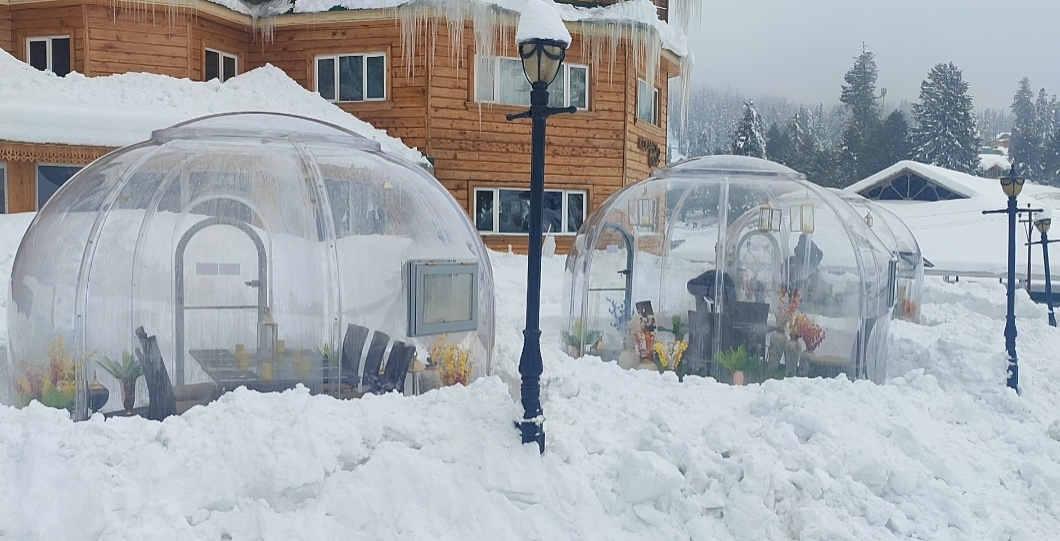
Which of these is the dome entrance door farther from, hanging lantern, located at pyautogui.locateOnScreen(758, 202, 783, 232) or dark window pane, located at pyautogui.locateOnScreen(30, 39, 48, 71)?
dark window pane, located at pyautogui.locateOnScreen(30, 39, 48, 71)

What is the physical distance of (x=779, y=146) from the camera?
182ft

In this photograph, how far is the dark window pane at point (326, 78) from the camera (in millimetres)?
16125

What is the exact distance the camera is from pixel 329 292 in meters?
5.84

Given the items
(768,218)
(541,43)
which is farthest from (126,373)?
(768,218)

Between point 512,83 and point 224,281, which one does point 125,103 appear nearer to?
point 512,83

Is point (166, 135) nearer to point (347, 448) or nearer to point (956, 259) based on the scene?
point (347, 448)

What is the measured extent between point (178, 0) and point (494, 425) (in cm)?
1241

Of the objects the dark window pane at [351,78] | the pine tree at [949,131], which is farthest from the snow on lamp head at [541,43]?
the pine tree at [949,131]

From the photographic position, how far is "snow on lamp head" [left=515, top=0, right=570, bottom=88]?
5031 millimetres

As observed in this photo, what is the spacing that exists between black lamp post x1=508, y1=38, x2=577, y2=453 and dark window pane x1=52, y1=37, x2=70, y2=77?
1260cm

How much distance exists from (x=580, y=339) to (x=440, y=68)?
28.1 ft

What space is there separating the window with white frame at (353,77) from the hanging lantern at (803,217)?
31.6ft

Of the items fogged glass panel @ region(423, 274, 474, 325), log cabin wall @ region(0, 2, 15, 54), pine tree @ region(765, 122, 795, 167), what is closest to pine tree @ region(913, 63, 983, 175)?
pine tree @ region(765, 122, 795, 167)

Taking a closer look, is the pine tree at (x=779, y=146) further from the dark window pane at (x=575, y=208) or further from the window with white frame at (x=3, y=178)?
the window with white frame at (x=3, y=178)
